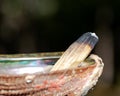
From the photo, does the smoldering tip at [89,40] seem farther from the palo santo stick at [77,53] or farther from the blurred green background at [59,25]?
the blurred green background at [59,25]

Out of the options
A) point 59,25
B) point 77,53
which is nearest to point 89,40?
point 77,53

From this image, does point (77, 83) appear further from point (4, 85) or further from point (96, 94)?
point (96, 94)

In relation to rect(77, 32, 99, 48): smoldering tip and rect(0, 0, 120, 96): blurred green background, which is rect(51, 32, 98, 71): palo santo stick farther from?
rect(0, 0, 120, 96): blurred green background

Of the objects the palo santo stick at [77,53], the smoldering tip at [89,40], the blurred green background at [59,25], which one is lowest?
the blurred green background at [59,25]

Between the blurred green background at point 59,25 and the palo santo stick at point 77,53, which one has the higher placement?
the palo santo stick at point 77,53

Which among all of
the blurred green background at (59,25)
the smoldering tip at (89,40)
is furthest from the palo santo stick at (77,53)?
the blurred green background at (59,25)

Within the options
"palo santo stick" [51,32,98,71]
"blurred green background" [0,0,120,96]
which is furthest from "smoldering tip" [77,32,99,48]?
"blurred green background" [0,0,120,96]

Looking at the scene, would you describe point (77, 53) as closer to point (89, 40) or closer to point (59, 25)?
point (89, 40)
